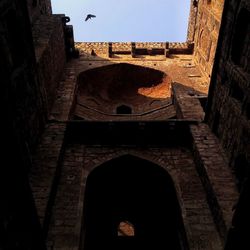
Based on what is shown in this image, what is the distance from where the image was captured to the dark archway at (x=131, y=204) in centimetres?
988

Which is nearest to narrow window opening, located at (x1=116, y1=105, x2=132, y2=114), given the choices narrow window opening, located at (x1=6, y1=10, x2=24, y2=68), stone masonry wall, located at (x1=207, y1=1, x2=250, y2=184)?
stone masonry wall, located at (x1=207, y1=1, x2=250, y2=184)

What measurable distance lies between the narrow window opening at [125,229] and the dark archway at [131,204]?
0.49 m

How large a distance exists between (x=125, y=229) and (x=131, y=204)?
1005mm

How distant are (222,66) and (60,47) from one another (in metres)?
6.38

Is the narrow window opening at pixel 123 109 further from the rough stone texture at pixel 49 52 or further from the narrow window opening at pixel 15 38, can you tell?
the narrow window opening at pixel 15 38

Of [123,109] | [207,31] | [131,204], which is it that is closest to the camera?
[131,204]

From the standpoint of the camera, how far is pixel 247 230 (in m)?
4.73

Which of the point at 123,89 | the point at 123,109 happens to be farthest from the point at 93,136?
the point at 123,89

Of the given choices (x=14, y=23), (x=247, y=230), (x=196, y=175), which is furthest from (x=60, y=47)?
(x=247, y=230)

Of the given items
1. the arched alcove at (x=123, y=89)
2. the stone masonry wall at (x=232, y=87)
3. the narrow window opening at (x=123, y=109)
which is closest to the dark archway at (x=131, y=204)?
the stone masonry wall at (x=232, y=87)

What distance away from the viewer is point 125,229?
37.9ft

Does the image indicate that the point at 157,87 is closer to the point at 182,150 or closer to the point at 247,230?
the point at 182,150

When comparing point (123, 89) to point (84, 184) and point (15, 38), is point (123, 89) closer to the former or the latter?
point (15, 38)

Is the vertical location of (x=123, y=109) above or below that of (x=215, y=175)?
below
